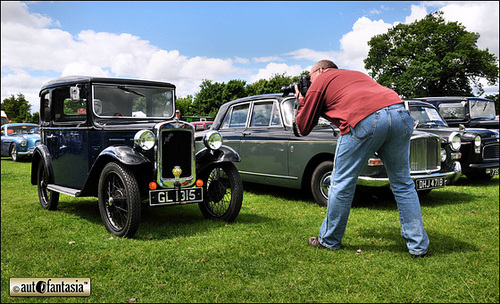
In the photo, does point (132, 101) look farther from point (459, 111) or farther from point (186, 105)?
point (186, 105)

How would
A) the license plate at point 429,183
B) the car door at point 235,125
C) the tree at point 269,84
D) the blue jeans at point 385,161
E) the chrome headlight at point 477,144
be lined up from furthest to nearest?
1. the tree at point 269,84
2. the chrome headlight at point 477,144
3. the car door at point 235,125
4. the license plate at point 429,183
5. the blue jeans at point 385,161

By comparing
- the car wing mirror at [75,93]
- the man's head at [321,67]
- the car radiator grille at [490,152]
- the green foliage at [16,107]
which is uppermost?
the green foliage at [16,107]

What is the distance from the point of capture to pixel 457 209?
608cm

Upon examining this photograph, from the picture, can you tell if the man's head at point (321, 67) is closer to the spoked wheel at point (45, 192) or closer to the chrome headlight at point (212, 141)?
the chrome headlight at point (212, 141)

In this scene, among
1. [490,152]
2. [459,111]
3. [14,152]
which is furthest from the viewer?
[14,152]

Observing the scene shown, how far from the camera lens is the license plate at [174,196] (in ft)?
15.0

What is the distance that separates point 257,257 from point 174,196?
1381 mm

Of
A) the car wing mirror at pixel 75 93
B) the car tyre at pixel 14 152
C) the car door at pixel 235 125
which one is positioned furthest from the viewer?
the car tyre at pixel 14 152

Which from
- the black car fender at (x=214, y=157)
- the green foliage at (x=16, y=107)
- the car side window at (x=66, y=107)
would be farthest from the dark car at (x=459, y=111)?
the green foliage at (x=16, y=107)

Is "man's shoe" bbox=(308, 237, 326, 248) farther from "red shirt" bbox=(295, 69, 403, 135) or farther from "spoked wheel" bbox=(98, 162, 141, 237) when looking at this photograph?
"spoked wheel" bbox=(98, 162, 141, 237)

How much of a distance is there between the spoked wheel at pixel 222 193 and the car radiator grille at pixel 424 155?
2.83m

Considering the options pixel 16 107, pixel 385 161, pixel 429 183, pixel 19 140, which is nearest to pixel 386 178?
pixel 429 183

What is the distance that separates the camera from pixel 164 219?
5.67m

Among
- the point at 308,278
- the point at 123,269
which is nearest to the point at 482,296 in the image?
the point at 308,278
